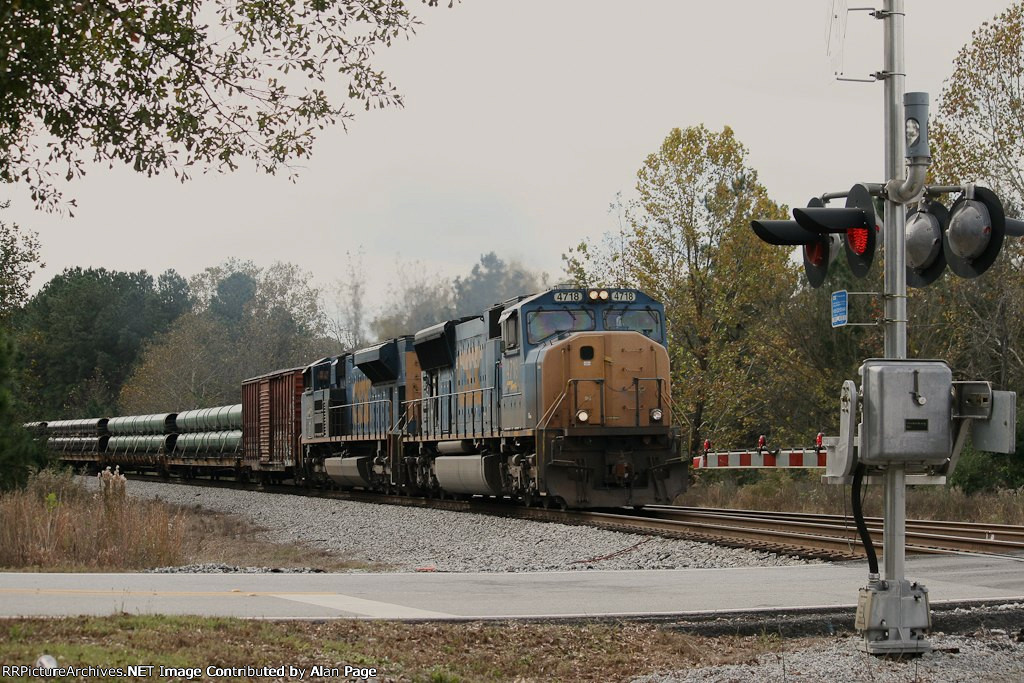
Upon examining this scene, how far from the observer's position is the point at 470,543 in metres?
16.4

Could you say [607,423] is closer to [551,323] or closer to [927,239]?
[551,323]

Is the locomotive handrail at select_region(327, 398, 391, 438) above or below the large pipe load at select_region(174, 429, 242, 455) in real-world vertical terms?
above

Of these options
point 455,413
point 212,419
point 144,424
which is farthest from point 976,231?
point 144,424

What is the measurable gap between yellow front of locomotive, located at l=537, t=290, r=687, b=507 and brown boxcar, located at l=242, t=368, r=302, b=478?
16311 mm

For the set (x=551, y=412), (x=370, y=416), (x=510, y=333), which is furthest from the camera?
(x=370, y=416)

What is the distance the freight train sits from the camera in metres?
18.9

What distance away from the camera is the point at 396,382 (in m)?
26.9

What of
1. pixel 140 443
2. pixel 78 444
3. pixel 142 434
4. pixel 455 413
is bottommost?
pixel 78 444

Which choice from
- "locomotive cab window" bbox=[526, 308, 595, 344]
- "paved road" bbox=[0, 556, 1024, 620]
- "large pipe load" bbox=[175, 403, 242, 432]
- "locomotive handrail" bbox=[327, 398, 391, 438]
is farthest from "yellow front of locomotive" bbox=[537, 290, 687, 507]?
"large pipe load" bbox=[175, 403, 242, 432]

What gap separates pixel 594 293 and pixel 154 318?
7378 cm

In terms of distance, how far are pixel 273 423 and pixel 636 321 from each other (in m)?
18.8

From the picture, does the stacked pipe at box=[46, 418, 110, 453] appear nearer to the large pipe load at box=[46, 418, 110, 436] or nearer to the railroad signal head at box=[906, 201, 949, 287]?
the large pipe load at box=[46, 418, 110, 436]

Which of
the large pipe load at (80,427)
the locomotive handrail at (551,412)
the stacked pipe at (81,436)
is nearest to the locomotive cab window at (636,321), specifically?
the locomotive handrail at (551,412)

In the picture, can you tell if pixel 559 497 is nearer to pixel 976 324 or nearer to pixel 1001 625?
pixel 1001 625
